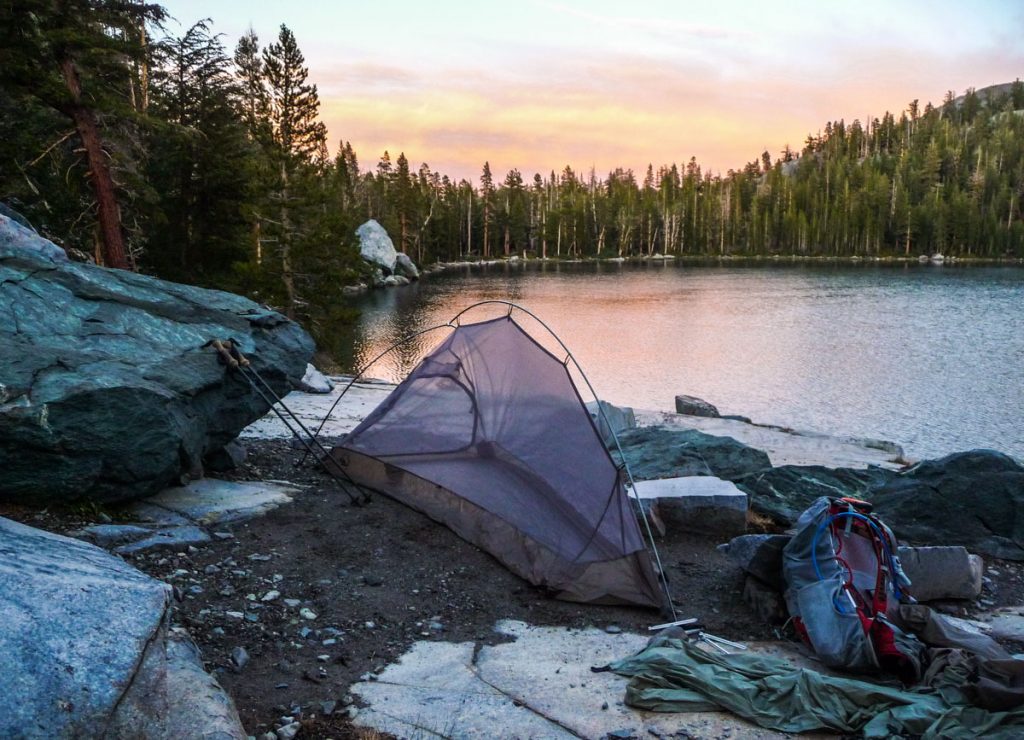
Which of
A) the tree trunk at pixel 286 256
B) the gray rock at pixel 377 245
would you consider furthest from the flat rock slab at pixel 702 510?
the gray rock at pixel 377 245

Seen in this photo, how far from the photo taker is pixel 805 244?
121 metres

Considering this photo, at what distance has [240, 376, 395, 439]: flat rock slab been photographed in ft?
36.9

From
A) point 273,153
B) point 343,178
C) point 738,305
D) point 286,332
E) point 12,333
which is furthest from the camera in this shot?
point 343,178

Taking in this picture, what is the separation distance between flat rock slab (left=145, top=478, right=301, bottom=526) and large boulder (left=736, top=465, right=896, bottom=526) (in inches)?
221

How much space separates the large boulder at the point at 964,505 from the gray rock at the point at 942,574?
1678 millimetres

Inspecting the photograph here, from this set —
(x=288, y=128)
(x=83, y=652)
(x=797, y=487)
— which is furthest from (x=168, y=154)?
(x=83, y=652)

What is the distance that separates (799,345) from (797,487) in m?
25.4

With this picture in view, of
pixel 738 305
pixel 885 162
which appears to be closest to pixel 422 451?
pixel 738 305

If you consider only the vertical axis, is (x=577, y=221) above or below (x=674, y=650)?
above

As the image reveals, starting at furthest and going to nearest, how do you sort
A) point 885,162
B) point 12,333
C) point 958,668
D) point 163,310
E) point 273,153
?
point 885,162, point 273,153, point 163,310, point 12,333, point 958,668

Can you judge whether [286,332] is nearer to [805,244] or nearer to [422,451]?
[422,451]

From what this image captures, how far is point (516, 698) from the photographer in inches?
187

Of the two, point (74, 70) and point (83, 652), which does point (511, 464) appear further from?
point (74, 70)

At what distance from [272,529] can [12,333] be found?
2.95 m
